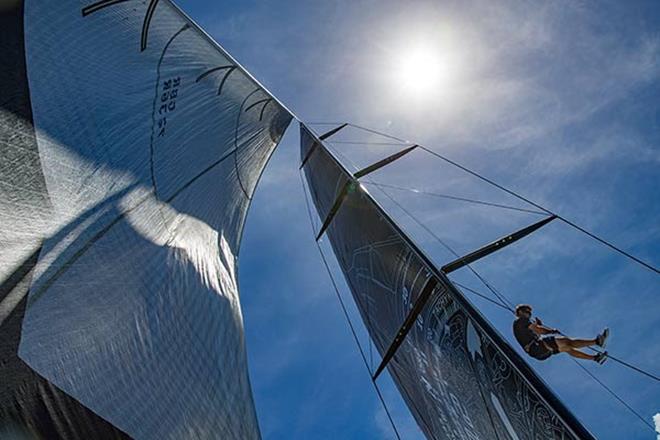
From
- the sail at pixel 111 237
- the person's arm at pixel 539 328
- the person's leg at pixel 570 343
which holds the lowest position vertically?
the sail at pixel 111 237

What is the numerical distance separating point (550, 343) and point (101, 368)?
112 inches

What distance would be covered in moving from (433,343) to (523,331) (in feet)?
2.22

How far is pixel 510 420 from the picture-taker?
8.09 ft

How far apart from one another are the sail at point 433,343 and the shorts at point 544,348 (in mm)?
606

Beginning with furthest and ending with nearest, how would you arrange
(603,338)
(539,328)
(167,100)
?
(167,100)
(539,328)
(603,338)

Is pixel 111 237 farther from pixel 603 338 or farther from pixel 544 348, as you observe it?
pixel 603 338

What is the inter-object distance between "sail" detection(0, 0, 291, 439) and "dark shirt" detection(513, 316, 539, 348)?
7.29ft

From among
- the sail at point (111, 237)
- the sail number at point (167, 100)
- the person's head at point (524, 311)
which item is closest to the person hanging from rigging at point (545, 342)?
the person's head at point (524, 311)

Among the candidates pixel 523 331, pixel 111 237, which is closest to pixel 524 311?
pixel 523 331

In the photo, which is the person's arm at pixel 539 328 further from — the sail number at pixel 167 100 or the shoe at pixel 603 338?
the sail number at pixel 167 100

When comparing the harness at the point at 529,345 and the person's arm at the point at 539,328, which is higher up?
the person's arm at the point at 539,328

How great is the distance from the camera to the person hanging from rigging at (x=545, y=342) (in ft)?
9.86

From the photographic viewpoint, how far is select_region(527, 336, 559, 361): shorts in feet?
10.2

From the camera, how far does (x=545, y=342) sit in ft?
10.3
